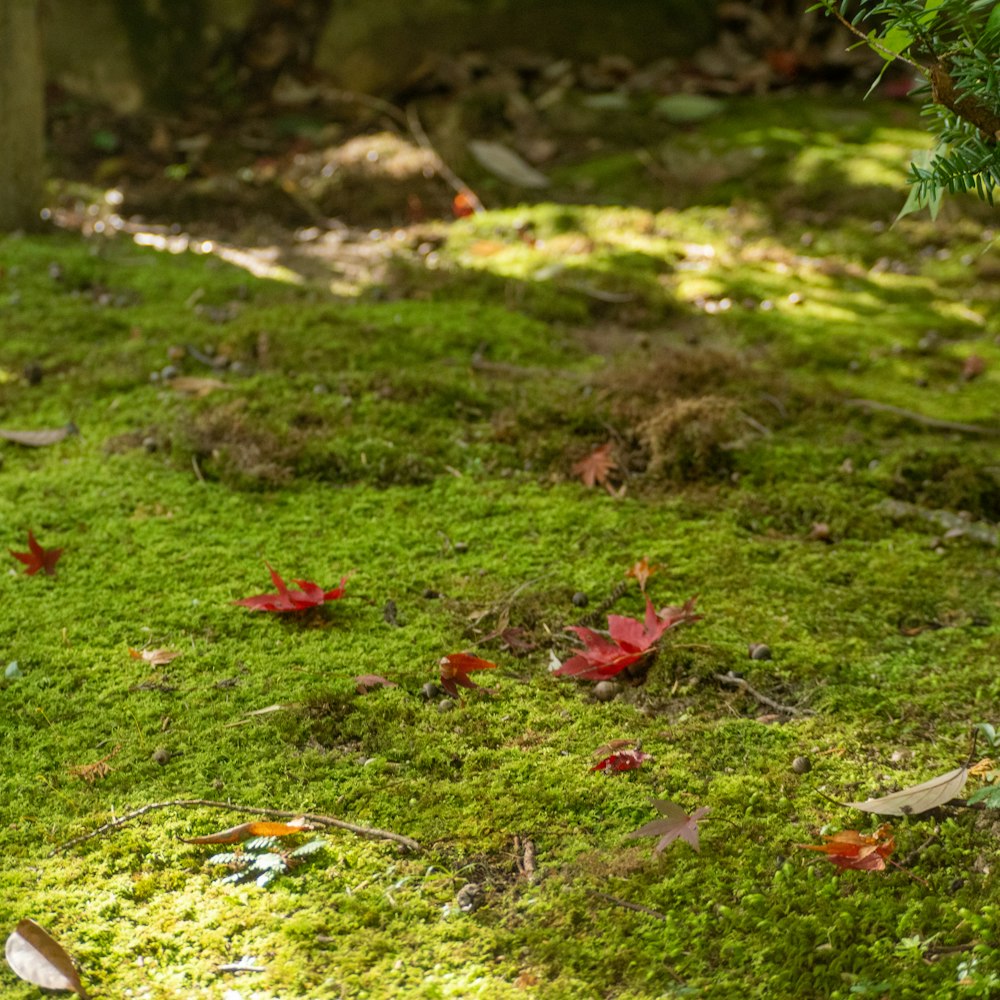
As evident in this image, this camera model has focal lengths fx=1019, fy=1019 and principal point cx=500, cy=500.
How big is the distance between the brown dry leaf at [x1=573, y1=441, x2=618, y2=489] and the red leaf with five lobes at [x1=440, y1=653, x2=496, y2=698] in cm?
108

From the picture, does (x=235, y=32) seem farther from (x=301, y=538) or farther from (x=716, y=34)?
A: (x=301, y=538)

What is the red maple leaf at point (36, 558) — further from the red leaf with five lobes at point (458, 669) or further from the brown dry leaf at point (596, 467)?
the brown dry leaf at point (596, 467)

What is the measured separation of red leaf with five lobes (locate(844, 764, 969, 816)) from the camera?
78.0 inches

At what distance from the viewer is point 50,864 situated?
1879 millimetres

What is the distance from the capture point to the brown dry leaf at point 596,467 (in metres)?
3.37

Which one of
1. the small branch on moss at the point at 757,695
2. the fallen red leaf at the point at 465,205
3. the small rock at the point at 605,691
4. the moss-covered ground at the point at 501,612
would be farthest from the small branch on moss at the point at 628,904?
the fallen red leaf at the point at 465,205

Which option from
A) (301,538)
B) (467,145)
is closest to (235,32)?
(467,145)

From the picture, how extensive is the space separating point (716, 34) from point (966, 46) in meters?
6.76

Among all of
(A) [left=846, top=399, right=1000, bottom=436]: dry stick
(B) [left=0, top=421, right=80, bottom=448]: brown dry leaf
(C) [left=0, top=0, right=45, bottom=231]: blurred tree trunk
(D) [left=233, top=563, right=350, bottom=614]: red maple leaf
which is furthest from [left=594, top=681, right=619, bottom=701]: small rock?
(C) [left=0, top=0, right=45, bottom=231]: blurred tree trunk

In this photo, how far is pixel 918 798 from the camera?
2.00 metres

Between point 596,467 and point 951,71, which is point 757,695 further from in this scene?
point 951,71

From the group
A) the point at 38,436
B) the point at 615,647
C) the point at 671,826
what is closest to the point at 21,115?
the point at 38,436

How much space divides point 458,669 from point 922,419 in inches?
87.2

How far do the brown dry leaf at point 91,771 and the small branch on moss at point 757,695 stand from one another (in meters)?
1.40
